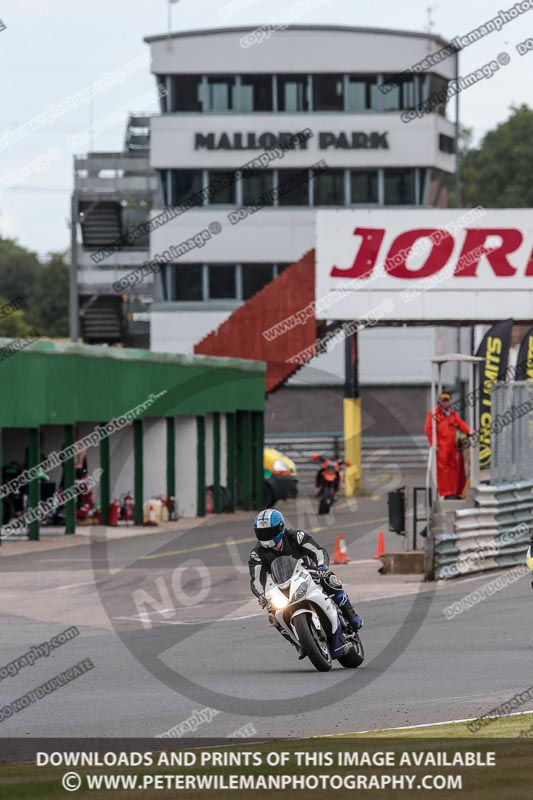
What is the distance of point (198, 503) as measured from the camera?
130 ft

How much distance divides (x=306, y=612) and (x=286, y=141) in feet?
186

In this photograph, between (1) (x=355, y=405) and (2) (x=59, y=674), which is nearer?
(2) (x=59, y=674)

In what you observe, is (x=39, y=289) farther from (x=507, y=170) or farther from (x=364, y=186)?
(x=364, y=186)

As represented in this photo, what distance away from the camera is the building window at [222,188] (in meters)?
69.4

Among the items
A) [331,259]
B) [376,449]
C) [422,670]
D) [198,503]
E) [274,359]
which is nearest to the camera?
[422,670]

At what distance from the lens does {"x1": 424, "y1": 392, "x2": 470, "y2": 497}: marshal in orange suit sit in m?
26.1

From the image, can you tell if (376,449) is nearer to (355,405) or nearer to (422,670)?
(355,405)

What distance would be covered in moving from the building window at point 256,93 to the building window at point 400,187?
5.84 m

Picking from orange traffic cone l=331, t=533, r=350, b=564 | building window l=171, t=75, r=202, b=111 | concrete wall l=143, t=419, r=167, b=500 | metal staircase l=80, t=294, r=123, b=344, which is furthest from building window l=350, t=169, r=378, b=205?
orange traffic cone l=331, t=533, r=350, b=564

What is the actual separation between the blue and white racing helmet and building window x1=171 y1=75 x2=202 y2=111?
5672 centimetres

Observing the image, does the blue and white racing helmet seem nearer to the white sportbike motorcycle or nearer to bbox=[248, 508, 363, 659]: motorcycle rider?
bbox=[248, 508, 363, 659]: motorcycle rider

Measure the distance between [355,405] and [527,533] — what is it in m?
21.8

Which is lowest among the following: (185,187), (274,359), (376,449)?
(376,449)
